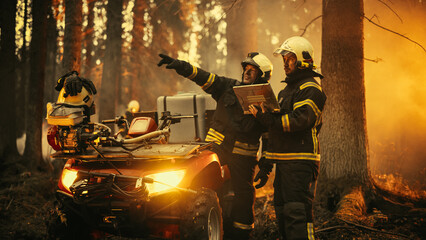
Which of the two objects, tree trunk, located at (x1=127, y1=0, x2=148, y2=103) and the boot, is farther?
tree trunk, located at (x1=127, y1=0, x2=148, y2=103)

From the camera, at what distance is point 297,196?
372 cm

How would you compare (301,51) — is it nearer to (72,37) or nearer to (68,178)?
(68,178)

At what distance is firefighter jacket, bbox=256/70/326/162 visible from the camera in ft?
12.2

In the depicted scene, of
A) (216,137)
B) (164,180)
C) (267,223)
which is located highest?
(216,137)

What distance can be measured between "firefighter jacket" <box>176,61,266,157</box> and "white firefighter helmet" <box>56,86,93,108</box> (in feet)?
4.46

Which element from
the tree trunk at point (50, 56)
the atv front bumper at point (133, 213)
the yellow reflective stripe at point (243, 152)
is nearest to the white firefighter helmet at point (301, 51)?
the yellow reflective stripe at point (243, 152)

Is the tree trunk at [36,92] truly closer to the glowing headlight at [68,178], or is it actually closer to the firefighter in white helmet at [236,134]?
the glowing headlight at [68,178]

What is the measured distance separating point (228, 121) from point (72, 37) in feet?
21.8

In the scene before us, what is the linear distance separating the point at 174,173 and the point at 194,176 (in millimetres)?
264

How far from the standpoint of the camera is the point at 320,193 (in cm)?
604

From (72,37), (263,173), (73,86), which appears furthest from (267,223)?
(72,37)

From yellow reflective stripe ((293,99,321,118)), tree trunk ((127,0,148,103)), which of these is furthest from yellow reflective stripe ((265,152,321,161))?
tree trunk ((127,0,148,103))

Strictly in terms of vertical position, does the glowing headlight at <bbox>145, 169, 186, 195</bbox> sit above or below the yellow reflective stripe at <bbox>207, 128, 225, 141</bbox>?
below

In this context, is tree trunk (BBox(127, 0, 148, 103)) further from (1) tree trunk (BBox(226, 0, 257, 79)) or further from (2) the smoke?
(2) the smoke
